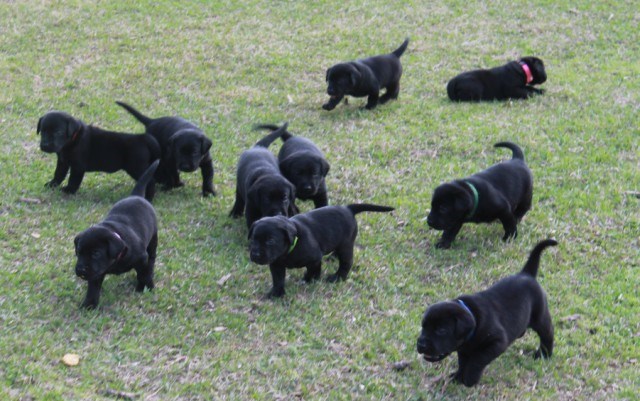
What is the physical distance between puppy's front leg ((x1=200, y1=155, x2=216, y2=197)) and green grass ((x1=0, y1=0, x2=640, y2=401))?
18 cm

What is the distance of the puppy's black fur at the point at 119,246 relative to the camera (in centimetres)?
757

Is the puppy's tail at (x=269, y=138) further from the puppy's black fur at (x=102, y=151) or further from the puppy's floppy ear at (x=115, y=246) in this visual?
the puppy's floppy ear at (x=115, y=246)

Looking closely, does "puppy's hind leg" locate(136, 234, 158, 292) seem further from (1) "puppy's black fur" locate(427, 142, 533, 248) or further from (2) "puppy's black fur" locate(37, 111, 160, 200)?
(1) "puppy's black fur" locate(427, 142, 533, 248)

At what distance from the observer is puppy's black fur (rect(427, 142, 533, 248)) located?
9016mm

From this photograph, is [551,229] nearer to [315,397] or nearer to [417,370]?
[417,370]

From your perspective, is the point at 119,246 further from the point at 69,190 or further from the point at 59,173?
the point at 59,173

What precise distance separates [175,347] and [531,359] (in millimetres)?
2908

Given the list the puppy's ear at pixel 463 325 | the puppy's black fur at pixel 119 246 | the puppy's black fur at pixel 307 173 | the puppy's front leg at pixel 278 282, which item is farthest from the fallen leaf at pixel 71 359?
the puppy's black fur at pixel 307 173

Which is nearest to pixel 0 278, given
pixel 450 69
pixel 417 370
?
pixel 417 370

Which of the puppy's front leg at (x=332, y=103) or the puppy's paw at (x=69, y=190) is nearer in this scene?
the puppy's paw at (x=69, y=190)

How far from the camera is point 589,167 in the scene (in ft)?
36.8

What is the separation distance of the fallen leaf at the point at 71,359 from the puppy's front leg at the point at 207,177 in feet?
12.2

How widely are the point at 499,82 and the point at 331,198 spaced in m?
4.55

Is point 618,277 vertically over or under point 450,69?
over
